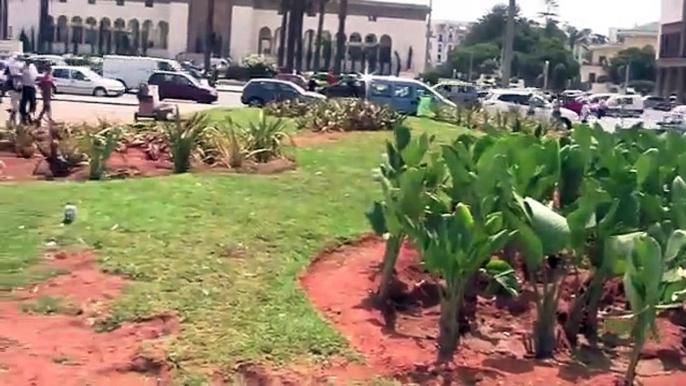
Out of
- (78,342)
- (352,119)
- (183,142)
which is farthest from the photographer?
(352,119)

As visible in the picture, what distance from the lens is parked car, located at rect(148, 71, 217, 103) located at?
4175 centimetres

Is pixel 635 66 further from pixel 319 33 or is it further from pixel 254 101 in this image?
pixel 254 101

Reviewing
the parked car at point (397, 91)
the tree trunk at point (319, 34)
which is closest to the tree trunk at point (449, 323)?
the parked car at point (397, 91)

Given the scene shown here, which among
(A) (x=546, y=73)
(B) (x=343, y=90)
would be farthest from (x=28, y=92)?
(A) (x=546, y=73)

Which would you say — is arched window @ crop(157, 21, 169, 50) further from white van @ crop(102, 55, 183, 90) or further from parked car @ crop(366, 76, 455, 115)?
parked car @ crop(366, 76, 455, 115)

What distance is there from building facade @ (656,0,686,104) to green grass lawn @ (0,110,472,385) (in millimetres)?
71177

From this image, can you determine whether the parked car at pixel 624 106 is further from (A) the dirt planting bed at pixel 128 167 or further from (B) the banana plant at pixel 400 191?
(B) the banana plant at pixel 400 191

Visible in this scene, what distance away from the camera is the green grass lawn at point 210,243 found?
616 centimetres

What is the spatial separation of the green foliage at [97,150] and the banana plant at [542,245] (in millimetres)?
6775

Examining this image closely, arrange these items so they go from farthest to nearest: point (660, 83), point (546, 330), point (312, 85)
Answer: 1. point (660, 83)
2. point (312, 85)
3. point (546, 330)

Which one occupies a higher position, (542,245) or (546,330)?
(542,245)

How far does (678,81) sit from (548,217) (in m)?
79.7

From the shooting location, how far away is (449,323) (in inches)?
245

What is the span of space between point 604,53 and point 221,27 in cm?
3965
